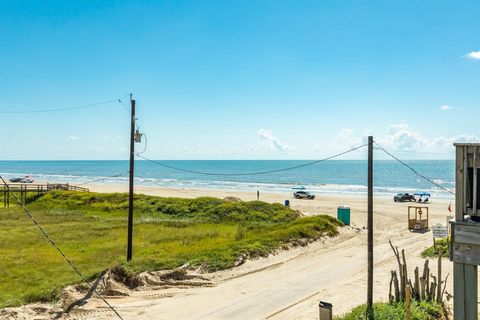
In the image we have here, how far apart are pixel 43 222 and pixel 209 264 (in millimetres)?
21252

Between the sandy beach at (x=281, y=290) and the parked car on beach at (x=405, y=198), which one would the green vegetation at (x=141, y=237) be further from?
the parked car on beach at (x=405, y=198)

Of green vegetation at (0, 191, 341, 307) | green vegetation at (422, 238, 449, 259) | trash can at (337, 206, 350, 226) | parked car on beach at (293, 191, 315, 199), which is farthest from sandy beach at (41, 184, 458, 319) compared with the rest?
parked car on beach at (293, 191, 315, 199)

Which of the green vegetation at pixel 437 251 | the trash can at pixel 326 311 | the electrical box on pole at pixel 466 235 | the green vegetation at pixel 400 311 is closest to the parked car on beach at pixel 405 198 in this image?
the green vegetation at pixel 437 251

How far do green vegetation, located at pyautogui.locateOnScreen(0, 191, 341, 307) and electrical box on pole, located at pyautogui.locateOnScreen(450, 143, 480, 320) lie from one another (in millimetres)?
12308

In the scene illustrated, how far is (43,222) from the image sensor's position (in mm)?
33219

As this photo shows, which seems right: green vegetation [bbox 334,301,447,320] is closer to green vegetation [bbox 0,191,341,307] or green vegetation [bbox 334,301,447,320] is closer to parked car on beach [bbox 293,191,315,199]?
green vegetation [bbox 0,191,341,307]

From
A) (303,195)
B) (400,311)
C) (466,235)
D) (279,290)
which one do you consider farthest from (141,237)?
(303,195)

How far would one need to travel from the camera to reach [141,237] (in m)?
26.5

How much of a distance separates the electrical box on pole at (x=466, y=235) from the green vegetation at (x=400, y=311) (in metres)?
4.39

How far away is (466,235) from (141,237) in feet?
74.1

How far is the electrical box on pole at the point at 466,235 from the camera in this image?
685 cm

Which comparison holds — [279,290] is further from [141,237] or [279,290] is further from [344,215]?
[344,215]

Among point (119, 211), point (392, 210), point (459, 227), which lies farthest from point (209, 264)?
point (392, 210)

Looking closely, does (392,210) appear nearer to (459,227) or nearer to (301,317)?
(301,317)
